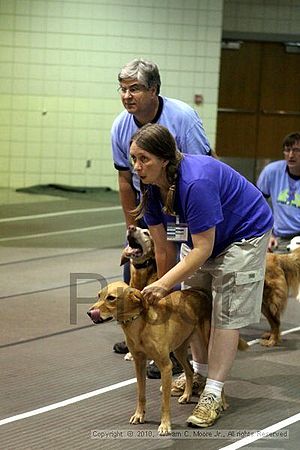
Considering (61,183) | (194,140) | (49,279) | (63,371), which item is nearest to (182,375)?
(63,371)

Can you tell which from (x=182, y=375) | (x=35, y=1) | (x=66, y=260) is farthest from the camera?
(x=35, y=1)

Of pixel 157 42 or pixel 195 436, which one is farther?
pixel 157 42

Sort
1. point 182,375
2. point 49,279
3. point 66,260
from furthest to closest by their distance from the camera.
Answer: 1. point 66,260
2. point 49,279
3. point 182,375

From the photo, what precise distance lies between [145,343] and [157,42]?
8897mm

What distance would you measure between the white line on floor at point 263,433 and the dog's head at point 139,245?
3.36ft

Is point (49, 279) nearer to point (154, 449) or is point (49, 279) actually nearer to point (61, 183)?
point (154, 449)

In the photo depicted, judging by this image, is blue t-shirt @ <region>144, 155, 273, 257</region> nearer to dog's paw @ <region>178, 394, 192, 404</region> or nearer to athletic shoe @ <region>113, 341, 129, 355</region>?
dog's paw @ <region>178, 394, 192, 404</region>

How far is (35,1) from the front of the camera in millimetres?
11461

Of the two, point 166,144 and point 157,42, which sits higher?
point 157,42

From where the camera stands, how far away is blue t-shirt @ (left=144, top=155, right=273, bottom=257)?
10.6 ft

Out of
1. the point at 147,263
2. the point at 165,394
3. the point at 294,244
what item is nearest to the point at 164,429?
the point at 165,394

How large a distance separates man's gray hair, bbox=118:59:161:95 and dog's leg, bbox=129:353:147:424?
1.36 m

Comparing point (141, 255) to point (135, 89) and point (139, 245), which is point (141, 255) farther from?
point (135, 89)

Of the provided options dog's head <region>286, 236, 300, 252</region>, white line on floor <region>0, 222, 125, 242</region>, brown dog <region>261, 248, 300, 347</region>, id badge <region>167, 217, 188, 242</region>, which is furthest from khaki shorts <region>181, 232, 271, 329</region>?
white line on floor <region>0, 222, 125, 242</region>
